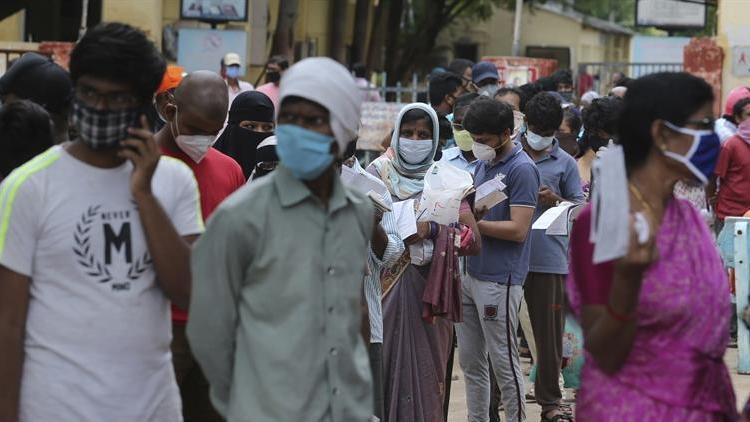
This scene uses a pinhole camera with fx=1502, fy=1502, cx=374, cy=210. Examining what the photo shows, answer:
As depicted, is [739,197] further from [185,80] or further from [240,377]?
[240,377]

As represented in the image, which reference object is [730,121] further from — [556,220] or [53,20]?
[53,20]

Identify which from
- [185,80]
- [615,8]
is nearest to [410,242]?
[185,80]

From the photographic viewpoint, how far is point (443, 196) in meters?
7.48

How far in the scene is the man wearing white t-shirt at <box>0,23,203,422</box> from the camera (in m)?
4.16

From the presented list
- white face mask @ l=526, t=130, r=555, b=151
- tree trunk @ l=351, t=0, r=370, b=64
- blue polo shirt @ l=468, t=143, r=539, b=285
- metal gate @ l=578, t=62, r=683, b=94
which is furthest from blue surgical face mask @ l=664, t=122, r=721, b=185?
tree trunk @ l=351, t=0, r=370, b=64

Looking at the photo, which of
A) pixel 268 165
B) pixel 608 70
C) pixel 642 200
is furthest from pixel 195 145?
pixel 608 70

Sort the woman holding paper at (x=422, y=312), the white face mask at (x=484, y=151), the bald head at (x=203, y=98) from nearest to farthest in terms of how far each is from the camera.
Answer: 1. the bald head at (x=203, y=98)
2. the woman holding paper at (x=422, y=312)
3. the white face mask at (x=484, y=151)

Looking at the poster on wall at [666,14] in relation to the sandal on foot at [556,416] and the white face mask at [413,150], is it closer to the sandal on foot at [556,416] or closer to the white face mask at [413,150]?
the sandal on foot at [556,416]

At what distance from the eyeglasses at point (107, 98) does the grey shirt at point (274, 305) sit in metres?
0.45

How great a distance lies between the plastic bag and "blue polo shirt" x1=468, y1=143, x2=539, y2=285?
60cm

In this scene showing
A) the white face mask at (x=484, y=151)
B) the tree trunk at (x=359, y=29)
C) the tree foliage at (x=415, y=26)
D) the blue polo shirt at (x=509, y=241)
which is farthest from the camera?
the tree foliage at (x=415, y=26)

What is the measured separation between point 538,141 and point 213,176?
346 centimetres

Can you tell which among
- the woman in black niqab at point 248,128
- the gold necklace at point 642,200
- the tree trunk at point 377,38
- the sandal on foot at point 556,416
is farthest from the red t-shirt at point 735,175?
the tree trunk at point 377,38

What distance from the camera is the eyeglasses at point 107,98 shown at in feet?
14.0
